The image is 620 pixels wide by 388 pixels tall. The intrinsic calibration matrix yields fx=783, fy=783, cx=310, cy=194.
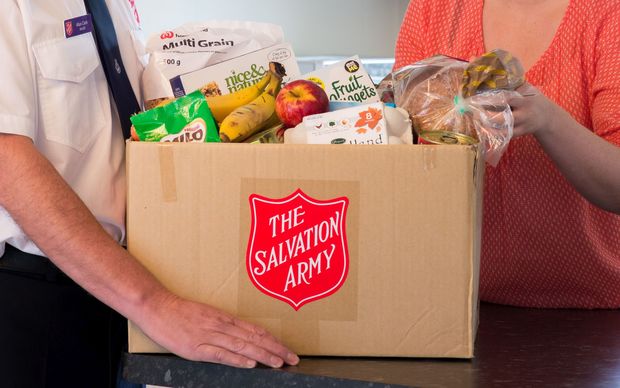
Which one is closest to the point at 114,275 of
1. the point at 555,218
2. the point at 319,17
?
the point at 555,218

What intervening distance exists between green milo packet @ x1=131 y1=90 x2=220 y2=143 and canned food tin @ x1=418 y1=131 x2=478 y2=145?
299 millimetres

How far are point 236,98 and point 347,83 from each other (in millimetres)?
180

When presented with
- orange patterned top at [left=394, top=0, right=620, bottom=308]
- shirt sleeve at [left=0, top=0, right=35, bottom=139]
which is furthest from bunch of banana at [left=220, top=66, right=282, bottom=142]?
orange patterned top at [left=394, top=0, right=620, bottom=308]

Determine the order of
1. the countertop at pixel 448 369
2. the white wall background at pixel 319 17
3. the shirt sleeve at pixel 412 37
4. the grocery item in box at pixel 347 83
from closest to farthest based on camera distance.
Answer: the countertop at pixel 448 369
the grocery item in box at pixel 347 83
the shirt sleeve at pixel 412 37
the white wall background at pixel 319 17

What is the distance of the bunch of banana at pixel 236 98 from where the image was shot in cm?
121

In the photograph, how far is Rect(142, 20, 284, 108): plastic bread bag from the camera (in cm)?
133

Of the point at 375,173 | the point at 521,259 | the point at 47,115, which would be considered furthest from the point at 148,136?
the point at 521,259

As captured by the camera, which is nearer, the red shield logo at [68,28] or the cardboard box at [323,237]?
the cardboard box at [323,237]

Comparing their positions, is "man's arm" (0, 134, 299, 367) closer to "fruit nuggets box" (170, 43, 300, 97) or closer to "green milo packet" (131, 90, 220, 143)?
"green milo packet" (131, 90, 220, 143)

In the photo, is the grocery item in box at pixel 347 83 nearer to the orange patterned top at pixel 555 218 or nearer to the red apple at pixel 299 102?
the red apple at pixel 299 102

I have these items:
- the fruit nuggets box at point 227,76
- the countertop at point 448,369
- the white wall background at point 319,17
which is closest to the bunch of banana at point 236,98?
the fruit nuggets box at point 227,76

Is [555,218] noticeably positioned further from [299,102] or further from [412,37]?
[299,102]

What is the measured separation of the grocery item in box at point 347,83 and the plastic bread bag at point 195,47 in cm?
15

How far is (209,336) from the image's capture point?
106 centimetres
